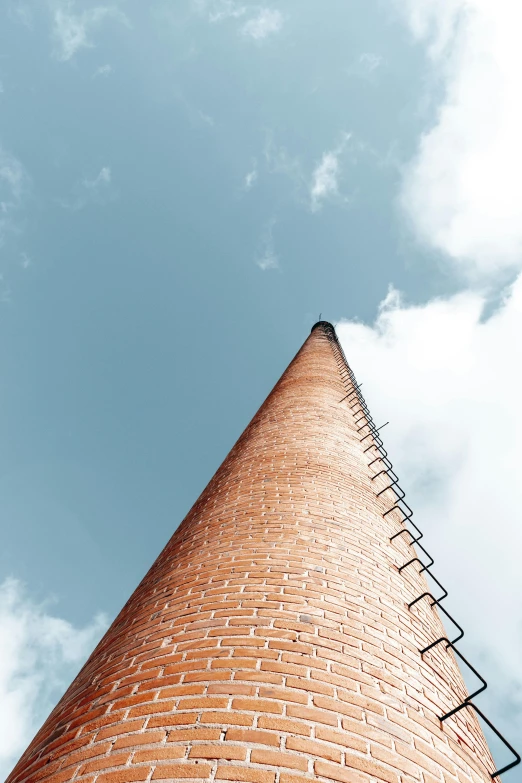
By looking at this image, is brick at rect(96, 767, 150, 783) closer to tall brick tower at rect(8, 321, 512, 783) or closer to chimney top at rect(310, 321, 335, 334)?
tall brick tower at rect(8, 321, 512, 783)

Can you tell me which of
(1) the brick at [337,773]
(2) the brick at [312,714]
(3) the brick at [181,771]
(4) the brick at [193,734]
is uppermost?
(2) the brick at [312,714]

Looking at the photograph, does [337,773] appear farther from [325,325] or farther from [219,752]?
[325,325]

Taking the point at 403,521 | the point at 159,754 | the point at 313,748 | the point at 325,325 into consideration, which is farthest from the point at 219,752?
the point at 325,325

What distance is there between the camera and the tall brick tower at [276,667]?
5.37 ft

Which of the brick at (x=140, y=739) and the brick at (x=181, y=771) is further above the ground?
the brick at (x=140, y=739)

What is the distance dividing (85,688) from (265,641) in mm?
1032

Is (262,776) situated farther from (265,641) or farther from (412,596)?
(412,596)

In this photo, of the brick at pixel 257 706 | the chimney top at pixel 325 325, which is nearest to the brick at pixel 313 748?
the brick at pixel 257 706

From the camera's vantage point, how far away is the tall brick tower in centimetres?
164

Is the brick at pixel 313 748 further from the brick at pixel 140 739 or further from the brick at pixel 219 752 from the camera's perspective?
the brick at pixel 140 739

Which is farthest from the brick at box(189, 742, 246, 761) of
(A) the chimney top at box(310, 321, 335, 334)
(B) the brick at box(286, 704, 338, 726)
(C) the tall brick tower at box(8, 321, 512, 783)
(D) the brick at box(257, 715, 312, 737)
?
(A) the chimney top at box(310, 321, 335, 334)

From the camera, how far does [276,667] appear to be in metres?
1.94

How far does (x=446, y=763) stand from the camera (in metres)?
1.92

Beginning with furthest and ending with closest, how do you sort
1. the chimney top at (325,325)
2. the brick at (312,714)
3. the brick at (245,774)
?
the chimney top at (325,325) → the brick at (312,714) → the brick at (245,774)
